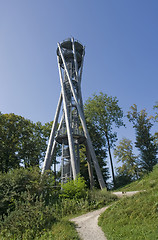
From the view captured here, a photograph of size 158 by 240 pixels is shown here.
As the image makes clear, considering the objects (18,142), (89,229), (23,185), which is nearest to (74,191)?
(23,185)

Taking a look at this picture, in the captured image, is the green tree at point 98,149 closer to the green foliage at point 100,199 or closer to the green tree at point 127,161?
the green tree at point 127,161

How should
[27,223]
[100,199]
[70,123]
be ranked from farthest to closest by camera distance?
1. [70,123]
2. [100,199]
3. [27,223]

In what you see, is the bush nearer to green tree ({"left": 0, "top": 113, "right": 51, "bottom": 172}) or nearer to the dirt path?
the dirt path

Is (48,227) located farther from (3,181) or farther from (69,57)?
(69,57)

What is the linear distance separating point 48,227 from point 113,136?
18.3 metres

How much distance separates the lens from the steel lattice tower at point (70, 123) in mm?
15314

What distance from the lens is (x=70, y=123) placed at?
16188mm

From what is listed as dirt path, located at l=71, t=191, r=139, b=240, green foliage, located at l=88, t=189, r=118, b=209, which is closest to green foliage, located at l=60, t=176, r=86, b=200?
green foliage, located at l=88, t=189, r=118, b=209

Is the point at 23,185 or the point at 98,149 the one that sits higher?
the point at 98,149

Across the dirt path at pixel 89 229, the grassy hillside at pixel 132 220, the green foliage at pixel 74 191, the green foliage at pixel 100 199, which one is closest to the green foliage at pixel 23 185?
the green foliage at pixel 74 191

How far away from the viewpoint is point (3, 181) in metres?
11.1

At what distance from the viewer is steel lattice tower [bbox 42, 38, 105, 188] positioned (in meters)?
15.3

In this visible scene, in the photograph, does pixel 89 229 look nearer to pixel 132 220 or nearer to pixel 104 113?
pixel 132 220

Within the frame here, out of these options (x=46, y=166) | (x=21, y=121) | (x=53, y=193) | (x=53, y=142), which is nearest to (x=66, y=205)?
(x=53, y=193)
